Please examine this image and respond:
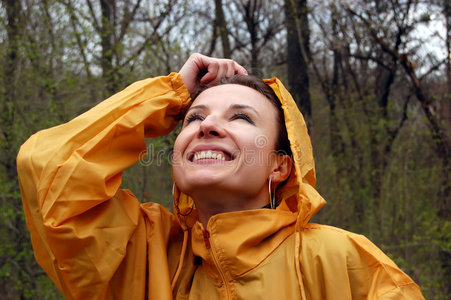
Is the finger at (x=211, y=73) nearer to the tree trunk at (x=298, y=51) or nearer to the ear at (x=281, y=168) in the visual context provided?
the ear at (x=281, y=168)

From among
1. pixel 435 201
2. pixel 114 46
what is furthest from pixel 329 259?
pixel 114 46

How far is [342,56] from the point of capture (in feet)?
32.7

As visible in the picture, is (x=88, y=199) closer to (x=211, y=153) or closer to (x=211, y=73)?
(x=211, y=153)

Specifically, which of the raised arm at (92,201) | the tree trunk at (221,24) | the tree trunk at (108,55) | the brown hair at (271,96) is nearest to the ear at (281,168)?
the brown hair at (271,96)

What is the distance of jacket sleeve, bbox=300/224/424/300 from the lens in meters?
1.65

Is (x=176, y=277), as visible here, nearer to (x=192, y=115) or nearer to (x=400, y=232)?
(x=192, y=115)

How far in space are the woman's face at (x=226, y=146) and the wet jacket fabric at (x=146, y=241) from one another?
14 centimetres

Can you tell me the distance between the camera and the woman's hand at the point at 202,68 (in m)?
2.34

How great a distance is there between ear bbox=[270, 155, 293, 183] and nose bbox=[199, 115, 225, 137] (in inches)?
15.6

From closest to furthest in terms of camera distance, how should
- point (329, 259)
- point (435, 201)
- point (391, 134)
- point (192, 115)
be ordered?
1. point (329, 259)
2. point (192, 115)
3. point (435, 201)
4. point (391, 134)

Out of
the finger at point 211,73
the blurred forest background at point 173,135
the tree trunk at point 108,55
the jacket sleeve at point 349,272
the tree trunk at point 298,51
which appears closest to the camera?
the jacket sleeve at point 349,272

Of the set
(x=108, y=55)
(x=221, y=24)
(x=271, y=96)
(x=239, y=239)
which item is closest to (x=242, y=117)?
(x=271, y=96)

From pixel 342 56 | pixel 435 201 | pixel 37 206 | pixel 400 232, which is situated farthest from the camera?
pixel 342 56

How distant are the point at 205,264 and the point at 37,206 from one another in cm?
84
